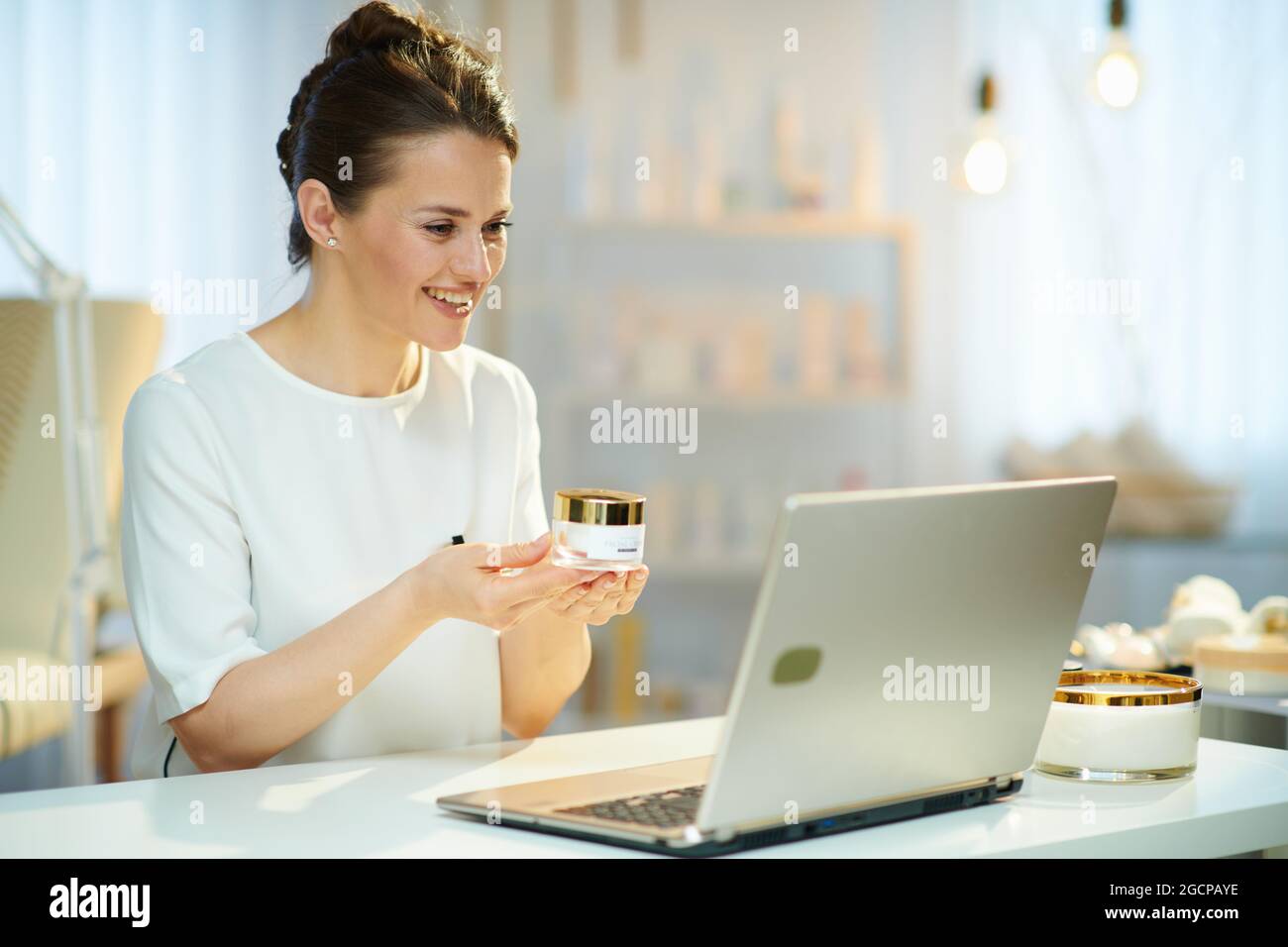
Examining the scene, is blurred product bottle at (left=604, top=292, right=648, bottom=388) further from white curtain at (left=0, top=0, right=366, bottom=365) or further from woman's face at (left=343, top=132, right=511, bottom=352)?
woman's face at (left=343, top=132, right=511, bottom=352)

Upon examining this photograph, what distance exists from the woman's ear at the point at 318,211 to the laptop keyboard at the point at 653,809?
2.49 ft

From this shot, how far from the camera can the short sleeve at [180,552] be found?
1.31 metres

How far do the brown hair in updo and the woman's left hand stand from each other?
0.47 m

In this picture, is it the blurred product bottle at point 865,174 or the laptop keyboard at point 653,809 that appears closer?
the laptop keyboard at point 653,809

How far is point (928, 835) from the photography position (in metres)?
0.95

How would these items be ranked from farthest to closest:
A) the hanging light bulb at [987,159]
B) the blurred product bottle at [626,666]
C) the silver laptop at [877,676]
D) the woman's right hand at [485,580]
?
the blurred product bottle at [626,666]
the hanging light bulb at [987,159]
the woman's right hand at [485,580]
the silver laptop at [877,676]

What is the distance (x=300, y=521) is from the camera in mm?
1461

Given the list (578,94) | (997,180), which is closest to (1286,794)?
(997,180)

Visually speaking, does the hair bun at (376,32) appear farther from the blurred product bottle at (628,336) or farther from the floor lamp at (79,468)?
the blurred product bottle at (628,336)

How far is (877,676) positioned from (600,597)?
414 mm

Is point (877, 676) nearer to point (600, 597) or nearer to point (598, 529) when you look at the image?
point (598, 529)

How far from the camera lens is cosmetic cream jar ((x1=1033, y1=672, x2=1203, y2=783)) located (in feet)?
3.63

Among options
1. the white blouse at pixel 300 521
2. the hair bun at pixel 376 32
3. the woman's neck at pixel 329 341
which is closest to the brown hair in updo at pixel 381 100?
the hair bun at pixel 376 32

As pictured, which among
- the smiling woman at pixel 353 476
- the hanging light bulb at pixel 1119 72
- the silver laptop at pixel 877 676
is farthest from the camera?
the hanging light bulb at pixel 1119 72
